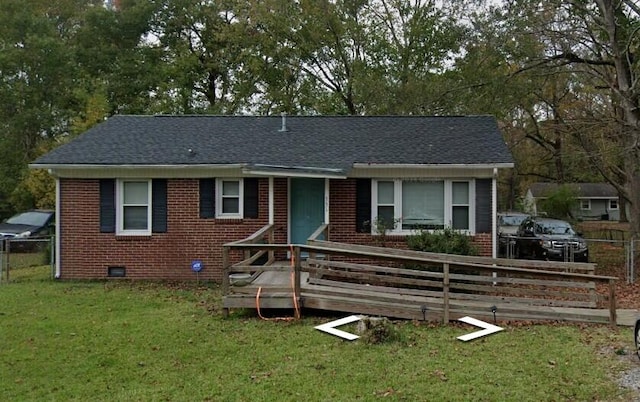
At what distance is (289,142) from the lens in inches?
574

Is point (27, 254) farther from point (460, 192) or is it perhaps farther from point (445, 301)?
point (445, 301)

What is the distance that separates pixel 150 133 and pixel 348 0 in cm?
1596

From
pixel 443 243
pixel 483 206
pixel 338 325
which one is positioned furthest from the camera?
pixel 483 206

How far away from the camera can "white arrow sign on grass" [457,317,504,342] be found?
7785 mm

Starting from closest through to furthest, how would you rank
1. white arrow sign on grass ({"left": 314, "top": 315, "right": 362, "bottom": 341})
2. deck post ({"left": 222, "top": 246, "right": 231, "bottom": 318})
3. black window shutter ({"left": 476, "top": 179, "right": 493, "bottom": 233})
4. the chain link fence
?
white arrow sign on grass ({"left": 314, "top": 315, "right": 362, "bottom": 341}) < deck post ({"left": 222, "top": 246, "right": 231, "bottom": 318}) < black window shutter ({"left": 476, "top": 179, "right": 493, "bottom": 233}) < the chain link fence

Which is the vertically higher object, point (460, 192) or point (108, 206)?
point (460, 192)

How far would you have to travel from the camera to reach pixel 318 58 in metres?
27.5

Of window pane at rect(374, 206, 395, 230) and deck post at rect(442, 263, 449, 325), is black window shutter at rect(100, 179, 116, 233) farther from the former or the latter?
deck post at rect(442, 263, 449, 325)

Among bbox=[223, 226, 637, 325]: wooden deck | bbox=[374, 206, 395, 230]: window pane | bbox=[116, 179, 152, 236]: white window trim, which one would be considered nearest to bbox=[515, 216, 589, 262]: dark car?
bbox=[374, 206, 395, 230]: window pane

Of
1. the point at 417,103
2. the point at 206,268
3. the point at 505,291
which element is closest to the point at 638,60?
the point at 417,103

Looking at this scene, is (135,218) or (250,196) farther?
(135,218)

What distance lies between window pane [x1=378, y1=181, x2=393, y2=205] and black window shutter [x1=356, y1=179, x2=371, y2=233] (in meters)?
0.27

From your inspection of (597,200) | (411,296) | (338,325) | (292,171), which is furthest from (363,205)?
(597,200)

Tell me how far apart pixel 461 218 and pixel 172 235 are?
7000mm
